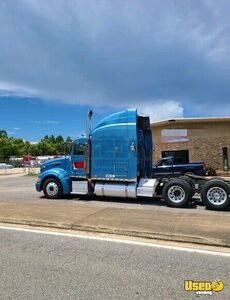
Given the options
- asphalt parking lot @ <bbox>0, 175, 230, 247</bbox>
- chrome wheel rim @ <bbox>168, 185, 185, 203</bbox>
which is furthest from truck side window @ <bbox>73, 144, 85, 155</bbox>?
chrome wheel rim @ <bbox>168, 185, 185, 203</bbox>

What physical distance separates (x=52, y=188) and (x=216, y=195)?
6.61m

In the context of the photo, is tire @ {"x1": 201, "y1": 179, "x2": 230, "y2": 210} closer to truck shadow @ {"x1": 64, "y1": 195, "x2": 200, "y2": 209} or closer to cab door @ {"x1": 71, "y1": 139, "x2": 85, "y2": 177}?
truck shadow @ {"x1": 64, "y1": 195, "x2": 200, "y2": 209}

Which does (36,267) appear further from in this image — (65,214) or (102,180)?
(102,180)

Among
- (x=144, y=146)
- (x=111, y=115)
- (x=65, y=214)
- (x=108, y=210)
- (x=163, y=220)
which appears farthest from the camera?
(x=144, y=146)

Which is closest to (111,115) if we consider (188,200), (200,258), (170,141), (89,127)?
(89,127)

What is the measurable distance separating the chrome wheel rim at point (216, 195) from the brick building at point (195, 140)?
17644 mm

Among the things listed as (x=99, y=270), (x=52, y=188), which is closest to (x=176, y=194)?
(x=52, y=188)

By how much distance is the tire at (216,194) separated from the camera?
35.9 feet

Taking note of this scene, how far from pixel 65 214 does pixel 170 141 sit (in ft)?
72.2

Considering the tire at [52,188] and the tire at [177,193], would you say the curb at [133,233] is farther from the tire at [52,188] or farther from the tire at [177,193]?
the tire at [52,188]

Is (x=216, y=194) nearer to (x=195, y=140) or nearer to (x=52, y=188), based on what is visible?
(x=52, y=188)

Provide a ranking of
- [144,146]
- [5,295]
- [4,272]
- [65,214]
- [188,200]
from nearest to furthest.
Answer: [5,295] → [4,272] → [65,214] → [188,200] → [144,146]

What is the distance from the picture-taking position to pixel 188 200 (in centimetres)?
1158

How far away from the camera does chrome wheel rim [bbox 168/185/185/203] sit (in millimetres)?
11688
